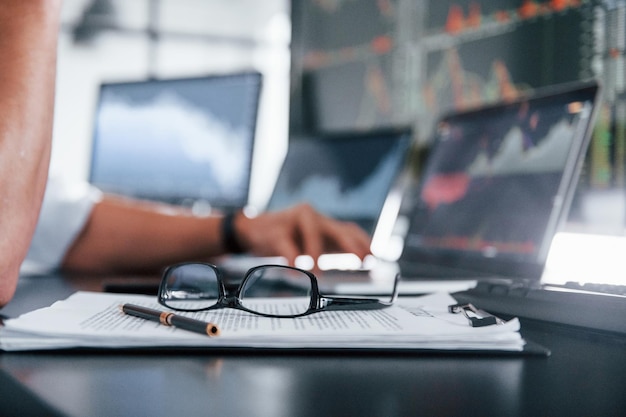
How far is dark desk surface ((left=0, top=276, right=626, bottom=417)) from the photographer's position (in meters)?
0.34

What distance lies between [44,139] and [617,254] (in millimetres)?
684

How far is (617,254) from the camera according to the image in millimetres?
867

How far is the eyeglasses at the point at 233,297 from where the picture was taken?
0.56 metres

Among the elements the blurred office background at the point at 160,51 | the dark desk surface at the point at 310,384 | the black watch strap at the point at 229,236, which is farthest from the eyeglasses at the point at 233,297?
the blurred office background at the point at 160,51

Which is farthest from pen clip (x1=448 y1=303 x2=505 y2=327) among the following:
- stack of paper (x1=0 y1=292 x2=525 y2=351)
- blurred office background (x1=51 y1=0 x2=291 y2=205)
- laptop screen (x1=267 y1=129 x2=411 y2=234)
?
blurred office background (x1=51 y1=0 x2=291 y2=205)

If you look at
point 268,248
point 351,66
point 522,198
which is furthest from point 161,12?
point 522,198

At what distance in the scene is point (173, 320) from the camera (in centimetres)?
50

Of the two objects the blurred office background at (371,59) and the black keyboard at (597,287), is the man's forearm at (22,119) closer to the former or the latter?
the black keyboard at (597,287)

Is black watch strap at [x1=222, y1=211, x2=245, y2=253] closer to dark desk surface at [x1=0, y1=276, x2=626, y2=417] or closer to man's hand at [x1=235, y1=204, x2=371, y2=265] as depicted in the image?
man's hand at [x1=235, y1=204, x2=371, y2=265]

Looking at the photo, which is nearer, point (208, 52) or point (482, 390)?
point (482, 390)

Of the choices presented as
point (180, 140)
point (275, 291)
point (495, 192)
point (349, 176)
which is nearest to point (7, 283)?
point (275, 291)

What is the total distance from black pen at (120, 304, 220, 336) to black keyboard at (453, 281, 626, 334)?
281 mm

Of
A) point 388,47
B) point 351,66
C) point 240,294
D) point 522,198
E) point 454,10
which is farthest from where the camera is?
point 351,66

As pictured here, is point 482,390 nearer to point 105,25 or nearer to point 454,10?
point 454,10
